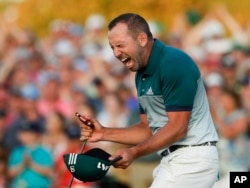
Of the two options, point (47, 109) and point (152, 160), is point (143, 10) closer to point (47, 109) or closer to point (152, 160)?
point (47, 109)

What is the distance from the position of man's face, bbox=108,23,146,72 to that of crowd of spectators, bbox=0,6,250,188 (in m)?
4.27

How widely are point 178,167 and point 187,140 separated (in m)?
0.22

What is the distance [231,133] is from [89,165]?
527 cm

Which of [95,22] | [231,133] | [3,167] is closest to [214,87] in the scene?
[231,133]

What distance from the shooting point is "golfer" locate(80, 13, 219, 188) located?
8156 millimetres

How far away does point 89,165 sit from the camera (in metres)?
8.01

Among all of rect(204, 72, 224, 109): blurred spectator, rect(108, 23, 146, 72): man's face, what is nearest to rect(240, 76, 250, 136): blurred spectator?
rect(204, 72, 224, 109): blurred spectator

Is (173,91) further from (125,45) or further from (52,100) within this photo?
(52,100)

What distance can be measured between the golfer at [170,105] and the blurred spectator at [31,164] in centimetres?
480

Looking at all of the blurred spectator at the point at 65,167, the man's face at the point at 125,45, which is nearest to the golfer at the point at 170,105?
the man's face at the point at 125,45

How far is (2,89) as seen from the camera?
16938 mm

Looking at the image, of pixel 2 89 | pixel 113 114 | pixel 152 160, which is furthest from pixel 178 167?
pixel 2 89

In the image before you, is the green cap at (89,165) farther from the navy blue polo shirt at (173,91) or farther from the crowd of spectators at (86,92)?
the crowd of spectators at (86,92)

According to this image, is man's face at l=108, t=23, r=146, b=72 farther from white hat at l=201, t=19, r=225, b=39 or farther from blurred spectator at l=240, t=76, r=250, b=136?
white hat at l=201, t=19, r=225, b=39
